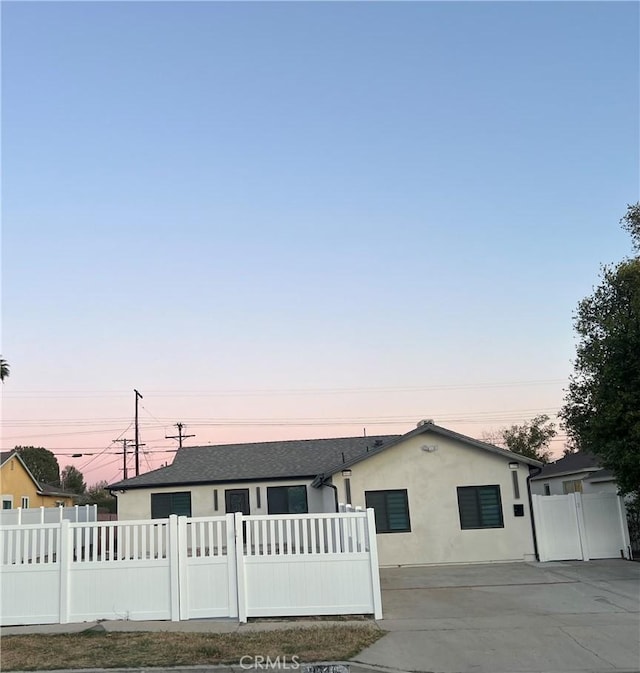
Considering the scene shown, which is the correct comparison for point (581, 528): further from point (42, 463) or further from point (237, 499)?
point (42, 463)

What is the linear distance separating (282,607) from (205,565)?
1.42 metres

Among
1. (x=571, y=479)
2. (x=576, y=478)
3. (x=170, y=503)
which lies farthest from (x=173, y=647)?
(x=571, y=479)

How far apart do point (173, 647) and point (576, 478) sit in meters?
25.8

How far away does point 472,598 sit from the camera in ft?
Result: 40.4

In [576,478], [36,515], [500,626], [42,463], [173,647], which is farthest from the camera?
[42,463]

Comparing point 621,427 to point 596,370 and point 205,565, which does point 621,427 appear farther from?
point 205,565

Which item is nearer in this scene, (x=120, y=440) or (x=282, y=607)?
(x=282, y=607)

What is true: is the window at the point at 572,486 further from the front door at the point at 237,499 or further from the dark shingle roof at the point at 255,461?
the front door at the point at 237,499

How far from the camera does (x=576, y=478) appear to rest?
30234 millimetres

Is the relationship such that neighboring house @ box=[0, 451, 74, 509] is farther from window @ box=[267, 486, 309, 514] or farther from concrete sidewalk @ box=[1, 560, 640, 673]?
concrete sidewalk @ box=[1, 560, 640, 673]

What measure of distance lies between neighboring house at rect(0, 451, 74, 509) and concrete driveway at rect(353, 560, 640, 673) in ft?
99.1

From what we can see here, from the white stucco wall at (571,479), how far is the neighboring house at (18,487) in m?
29.6

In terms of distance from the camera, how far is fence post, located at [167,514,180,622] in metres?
10.4

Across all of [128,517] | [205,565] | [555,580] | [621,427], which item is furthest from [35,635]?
[128,517]
